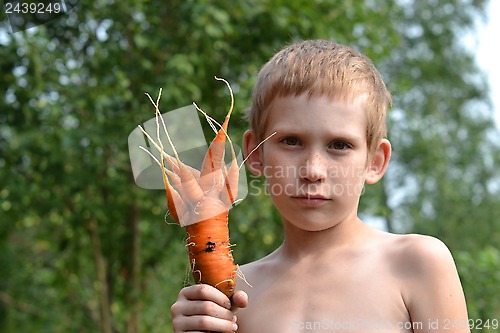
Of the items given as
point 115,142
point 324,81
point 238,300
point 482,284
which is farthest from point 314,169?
point 482,284

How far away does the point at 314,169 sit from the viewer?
1526 millimetres

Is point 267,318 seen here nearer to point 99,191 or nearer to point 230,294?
point 230,294

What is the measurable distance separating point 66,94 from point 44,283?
86.4 inches

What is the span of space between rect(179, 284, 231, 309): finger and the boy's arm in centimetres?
38

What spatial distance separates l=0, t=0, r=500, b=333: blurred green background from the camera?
167 inches

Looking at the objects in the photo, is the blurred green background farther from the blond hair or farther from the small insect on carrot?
the small insect on carrot

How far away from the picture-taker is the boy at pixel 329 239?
59.4 inches

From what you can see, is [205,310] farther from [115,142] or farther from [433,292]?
[115,142]

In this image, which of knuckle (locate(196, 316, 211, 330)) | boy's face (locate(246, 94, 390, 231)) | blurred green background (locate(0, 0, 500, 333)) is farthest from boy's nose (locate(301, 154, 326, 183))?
blurred green background (locate(0, 0, 500, 333))

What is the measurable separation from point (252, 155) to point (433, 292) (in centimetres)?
53

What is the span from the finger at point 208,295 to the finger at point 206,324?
4 cm

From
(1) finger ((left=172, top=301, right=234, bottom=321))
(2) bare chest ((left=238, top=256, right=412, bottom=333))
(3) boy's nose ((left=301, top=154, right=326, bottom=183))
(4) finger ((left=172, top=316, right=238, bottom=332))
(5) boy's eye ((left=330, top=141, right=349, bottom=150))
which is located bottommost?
(2) bare chest ((left=238, top=256, right=412, bottom=333))

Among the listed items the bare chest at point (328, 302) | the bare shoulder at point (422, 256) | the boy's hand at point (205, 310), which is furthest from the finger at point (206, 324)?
the bare shoulder at point (422, 256)

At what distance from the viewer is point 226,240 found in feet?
5.22
